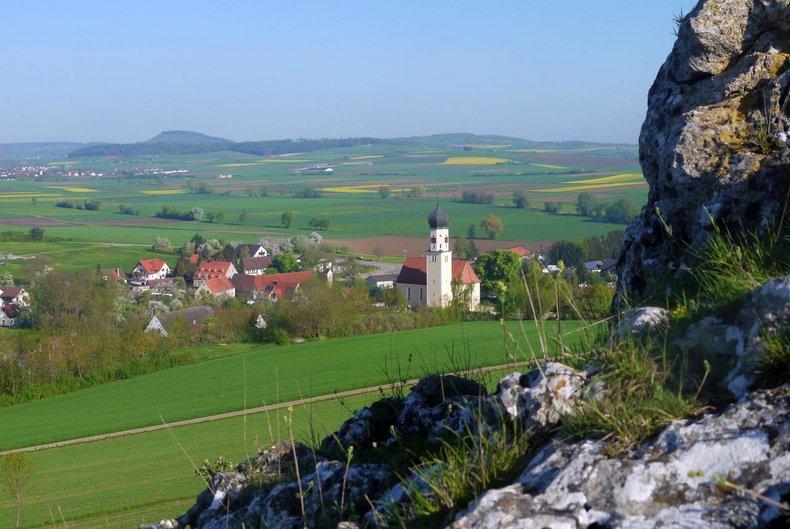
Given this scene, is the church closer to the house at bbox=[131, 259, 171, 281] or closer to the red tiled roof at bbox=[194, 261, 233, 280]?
the red tiled roof at bbox=[194, 261, 233, 280]

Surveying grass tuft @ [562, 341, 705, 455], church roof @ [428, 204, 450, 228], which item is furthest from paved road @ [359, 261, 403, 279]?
grass tuft @ [562, 341, 705, 455]

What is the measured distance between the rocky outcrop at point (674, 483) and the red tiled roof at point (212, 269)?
107402mm

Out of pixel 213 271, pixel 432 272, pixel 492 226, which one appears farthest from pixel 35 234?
pixel 432 272

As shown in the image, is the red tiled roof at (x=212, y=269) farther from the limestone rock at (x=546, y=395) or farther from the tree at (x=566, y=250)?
the limestone rock at (x=546, y=395)

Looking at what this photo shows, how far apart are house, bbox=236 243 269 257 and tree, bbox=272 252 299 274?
12.4ft

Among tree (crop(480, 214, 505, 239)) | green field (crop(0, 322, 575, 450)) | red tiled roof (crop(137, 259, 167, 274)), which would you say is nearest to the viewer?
green field (crop(0, 322, 575, 450))

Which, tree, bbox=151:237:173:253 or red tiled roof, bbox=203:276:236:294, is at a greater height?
tree, bbox=151:237:173:253

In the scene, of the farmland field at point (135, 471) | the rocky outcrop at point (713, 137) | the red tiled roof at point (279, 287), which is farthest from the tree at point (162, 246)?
the rocky outcrop at point (713, 137)

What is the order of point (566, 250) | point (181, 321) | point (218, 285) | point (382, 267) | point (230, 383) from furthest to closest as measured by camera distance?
point (382, 267), point (218, 285), point (566, 250), point (181, 321), point (230, 383)

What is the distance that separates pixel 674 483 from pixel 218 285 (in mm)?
102647

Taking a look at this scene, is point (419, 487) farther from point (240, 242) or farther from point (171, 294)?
point (240, 242)

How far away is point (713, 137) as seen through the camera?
773 centimetres

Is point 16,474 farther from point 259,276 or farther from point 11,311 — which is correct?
point 259,276

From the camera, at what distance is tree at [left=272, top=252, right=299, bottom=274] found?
379 feet
